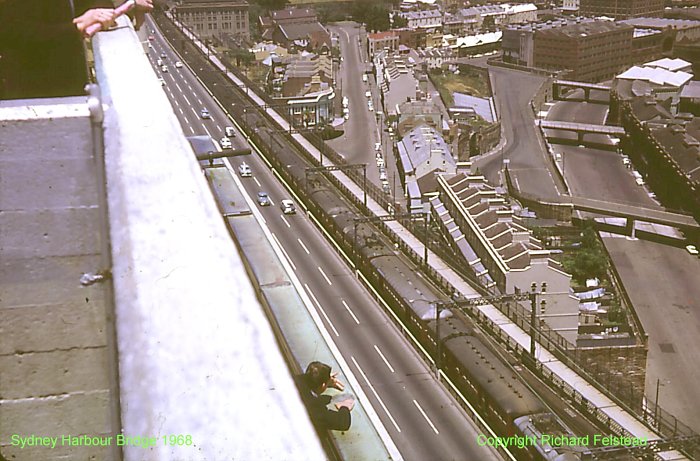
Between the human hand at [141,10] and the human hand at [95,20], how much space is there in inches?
9.0

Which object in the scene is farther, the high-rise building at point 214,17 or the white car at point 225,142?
the high-rise building at point 214,17

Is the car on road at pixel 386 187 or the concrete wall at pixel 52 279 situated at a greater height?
the concrete wall at pixel 52 279

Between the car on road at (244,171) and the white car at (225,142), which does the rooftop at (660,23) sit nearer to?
the white car at (225,142)

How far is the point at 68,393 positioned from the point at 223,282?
0.89 ft

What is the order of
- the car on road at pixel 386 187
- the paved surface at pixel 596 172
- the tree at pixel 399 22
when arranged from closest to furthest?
1. the car on road at pixel 386 187
2. the paved surface at pixel 596 172
3. the tree at pixel 399 22

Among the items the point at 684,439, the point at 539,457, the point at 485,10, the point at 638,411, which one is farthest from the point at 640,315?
the point at 485,10

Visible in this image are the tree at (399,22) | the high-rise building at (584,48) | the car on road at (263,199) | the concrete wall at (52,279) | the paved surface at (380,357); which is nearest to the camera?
the concrete wall at (52,279)

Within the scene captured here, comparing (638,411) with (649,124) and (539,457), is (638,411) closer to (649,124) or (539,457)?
(539,457)

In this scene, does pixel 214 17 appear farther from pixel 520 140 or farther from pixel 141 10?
pixel 141 10

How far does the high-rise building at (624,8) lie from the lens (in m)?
47.4

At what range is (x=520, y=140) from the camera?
1100 inches

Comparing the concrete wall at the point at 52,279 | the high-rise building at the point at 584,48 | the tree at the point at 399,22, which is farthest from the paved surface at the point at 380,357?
the tree at the point at 399,22

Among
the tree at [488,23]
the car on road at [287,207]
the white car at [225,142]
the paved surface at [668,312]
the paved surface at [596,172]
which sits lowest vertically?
the paved surface at [668,312]

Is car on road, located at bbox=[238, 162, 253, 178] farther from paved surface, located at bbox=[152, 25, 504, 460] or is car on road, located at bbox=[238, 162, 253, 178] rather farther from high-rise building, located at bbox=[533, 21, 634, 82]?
high-rise building, located at bbox=[533, 21, 634, 82]
